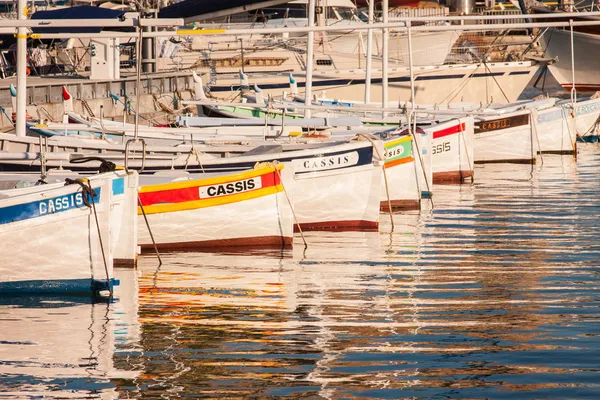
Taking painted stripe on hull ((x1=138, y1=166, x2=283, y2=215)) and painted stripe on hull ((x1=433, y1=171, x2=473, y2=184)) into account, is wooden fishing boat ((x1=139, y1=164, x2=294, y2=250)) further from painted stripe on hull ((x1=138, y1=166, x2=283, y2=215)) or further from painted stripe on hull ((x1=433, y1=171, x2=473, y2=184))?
painted stripe on hull ((x1=433, y1=171, x2=473, y2=184))

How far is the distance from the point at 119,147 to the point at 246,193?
Answer: 4477mm

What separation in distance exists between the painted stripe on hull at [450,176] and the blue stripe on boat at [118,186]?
15228mm

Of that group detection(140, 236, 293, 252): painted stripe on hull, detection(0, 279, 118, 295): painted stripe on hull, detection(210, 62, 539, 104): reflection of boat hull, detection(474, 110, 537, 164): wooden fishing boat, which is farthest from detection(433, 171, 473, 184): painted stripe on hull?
detection(0, 279, 118, 295): painted stripe on hull

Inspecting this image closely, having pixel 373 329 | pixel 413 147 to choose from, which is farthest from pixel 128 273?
pixel 413 147

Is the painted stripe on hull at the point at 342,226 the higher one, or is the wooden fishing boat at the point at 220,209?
the wooden fishing boat at the point at 220,209

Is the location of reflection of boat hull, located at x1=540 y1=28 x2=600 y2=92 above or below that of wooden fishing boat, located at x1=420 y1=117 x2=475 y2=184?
above

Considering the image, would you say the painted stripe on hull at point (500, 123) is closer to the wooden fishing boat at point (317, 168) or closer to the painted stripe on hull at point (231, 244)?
the wooden fishing boat at point (317, 168)

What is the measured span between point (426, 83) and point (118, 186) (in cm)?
3351

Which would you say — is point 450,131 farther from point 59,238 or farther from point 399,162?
point 59,238

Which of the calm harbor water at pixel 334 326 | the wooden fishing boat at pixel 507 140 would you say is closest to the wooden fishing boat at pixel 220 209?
the calm harbor water at pixel 334 326

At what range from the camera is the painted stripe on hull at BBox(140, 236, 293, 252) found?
17828 mm

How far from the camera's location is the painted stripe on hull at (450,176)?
28984mm

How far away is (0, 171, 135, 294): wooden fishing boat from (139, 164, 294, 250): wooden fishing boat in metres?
3.60

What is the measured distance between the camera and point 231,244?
1812cm
